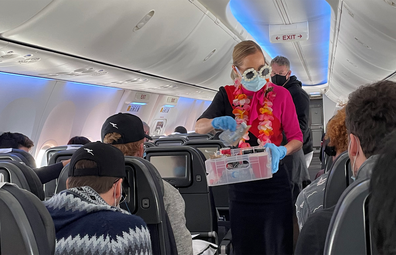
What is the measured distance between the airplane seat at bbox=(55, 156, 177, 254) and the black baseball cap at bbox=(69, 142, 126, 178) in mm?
475

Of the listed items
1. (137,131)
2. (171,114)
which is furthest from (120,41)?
(171,114)

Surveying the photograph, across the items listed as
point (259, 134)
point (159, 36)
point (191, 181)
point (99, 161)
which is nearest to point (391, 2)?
point (259, 134)

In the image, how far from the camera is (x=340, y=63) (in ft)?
35.9

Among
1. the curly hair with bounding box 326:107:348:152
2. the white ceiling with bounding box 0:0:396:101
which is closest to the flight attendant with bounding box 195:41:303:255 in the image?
the curly hair with bounding box 326:107:348:152

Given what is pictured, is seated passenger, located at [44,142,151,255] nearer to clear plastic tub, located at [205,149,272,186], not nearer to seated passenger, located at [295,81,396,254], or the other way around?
seated passenger, located at [295,81,396,254]

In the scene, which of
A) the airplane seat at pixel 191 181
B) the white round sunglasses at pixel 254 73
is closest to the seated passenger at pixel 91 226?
the white round sunglasses at pixel 254 73

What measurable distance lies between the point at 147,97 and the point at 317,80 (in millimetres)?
9439

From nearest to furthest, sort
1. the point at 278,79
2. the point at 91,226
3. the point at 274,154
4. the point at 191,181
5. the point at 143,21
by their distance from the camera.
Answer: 1. the point at 91,226
2. the point at 274,154
3. the point at 191,181
4. the point at 278,79
5. the point at 143,21

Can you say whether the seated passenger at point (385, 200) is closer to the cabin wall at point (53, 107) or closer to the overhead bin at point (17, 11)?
the overhead bin at point (17, 11)

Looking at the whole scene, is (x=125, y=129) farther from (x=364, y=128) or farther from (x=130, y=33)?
(x=130, y=33)

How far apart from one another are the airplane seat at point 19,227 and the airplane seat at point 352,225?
892 millimetres

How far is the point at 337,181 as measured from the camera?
1932 millimetres

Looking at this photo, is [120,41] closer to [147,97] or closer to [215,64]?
[215,64]

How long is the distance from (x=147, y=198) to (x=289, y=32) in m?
6.90
